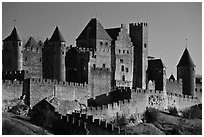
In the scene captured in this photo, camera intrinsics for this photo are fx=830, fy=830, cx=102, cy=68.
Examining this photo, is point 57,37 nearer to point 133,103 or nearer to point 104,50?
point 104,50

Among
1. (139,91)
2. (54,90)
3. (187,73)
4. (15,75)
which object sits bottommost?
(139,91)

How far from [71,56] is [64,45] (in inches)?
53.6

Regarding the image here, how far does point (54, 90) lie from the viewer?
67125mm

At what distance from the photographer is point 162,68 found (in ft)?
262

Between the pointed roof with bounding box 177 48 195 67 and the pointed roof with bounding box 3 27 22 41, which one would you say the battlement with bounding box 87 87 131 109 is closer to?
the pointed roof with bounding box 3 27 22 41

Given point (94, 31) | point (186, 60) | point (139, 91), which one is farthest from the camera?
point (186, 60)

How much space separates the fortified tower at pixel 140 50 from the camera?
78250mm

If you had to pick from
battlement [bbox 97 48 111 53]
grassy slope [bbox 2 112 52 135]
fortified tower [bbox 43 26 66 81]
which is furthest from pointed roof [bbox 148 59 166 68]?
grassy slope [bbox 2 112 52 135]

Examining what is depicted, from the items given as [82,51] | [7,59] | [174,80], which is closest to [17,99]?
[7,59]

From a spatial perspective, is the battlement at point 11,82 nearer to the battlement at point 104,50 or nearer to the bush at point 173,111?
the battlement at point 104,50

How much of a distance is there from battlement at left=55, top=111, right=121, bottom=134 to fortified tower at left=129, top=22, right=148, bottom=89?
1756 cm

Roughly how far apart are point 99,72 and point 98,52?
2.82 m

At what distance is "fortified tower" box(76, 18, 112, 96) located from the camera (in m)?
71.8

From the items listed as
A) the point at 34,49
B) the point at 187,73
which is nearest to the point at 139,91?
the point at 34,49
